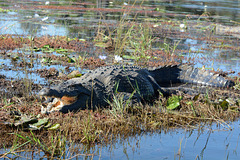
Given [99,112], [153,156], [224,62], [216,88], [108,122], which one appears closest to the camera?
[153,156]

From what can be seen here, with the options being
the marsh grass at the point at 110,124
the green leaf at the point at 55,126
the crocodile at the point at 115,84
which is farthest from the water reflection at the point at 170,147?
the crocodile at the point at 115,84

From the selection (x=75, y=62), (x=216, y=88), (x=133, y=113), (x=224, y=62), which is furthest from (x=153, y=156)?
(x=224, y=62)

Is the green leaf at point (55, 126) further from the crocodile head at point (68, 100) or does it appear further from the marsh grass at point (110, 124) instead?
the crocodile head at point (68, 100)

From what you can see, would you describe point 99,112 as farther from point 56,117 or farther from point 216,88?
point 216,88

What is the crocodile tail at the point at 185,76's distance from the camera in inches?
240

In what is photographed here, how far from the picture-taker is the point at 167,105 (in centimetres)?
479

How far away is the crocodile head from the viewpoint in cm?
416

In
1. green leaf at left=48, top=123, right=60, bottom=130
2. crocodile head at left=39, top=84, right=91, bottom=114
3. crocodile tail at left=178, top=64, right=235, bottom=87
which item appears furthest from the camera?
crocodile tail at left=178, top=64, right=235, bottom=87

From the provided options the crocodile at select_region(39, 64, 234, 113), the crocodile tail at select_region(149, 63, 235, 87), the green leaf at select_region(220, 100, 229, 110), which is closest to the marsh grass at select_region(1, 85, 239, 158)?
the green leaf at select_region(220, 100, 229, 110)

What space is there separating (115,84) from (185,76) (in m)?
2.23

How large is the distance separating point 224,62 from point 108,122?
5.32 m

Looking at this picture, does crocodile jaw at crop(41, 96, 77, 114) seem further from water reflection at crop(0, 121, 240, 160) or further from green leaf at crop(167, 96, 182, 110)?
green leaf at crop(167, 96, 182, 110)

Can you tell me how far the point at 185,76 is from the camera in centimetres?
645

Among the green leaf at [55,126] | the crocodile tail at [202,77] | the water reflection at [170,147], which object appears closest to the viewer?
the water reflection at [170,147]
